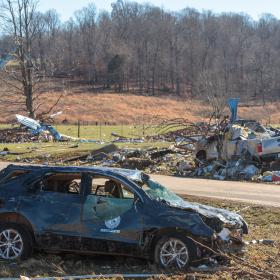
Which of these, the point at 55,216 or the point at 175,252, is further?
the point at 55,216

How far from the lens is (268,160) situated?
2294 centimetres

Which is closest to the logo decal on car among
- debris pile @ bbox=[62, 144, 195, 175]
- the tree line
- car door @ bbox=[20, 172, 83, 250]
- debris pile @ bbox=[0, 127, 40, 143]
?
car door @ bbox=[20, 172, 83, 250]

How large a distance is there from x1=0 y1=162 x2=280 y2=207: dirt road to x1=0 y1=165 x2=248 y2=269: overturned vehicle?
7396 millimetres

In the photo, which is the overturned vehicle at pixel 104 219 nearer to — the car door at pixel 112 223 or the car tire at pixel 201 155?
the car door at pixel 112 223

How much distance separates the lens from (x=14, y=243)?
27.7 feet

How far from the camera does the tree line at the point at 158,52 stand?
390 ft

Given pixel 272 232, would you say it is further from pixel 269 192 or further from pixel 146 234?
pixel 269 192

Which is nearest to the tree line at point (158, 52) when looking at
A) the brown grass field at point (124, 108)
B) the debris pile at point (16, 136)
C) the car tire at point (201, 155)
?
the brown grass field at point (124, 108)

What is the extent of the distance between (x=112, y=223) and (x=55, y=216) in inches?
33.8

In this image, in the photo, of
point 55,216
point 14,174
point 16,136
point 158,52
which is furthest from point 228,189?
point 158,52

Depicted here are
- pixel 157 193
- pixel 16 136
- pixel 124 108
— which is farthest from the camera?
pixel 124 108

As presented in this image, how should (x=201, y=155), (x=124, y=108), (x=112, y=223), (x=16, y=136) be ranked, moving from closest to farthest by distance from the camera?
(x=112, y=223), (x=201, y=155), (x=16, y=136), (x=124, y=108)

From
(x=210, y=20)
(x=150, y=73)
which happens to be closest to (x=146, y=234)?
(x=150, y=73)

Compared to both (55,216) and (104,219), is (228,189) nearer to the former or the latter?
(104,219)
